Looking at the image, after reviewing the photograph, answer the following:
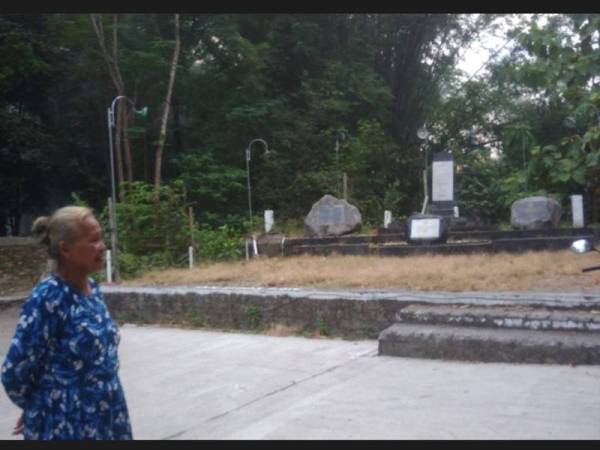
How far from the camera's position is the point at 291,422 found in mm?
4883

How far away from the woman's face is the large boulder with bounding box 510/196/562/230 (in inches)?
509

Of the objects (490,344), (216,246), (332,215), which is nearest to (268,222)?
(332,215)

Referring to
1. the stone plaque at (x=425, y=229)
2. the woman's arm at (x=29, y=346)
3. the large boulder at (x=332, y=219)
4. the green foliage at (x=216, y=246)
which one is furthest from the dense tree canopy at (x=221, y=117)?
the woman's arm at (x=29, y=346)

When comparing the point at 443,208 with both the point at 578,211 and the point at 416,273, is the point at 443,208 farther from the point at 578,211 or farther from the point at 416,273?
the point at 416,273

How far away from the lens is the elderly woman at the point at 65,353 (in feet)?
9.66

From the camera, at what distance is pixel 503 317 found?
6750mm

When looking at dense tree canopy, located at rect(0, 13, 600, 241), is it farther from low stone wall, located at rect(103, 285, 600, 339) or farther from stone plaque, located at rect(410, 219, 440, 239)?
low stone wall, located at rect(103, 285, 600, 339)

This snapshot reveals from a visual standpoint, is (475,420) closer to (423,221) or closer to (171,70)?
(423,221)

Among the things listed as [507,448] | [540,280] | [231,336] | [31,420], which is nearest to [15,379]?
[31,420]

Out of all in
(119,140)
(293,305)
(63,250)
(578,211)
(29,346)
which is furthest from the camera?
(119,140)

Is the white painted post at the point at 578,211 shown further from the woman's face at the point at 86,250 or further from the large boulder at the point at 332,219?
the woman's face at the point at 86,250

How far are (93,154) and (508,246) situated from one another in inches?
688

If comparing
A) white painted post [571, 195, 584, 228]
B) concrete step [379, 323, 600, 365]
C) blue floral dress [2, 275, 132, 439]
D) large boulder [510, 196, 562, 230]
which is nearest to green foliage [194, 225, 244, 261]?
large boulder [510, 196, 562, 230]

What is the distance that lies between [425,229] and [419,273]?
437cm
